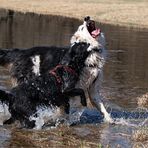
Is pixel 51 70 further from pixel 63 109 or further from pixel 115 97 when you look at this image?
pixel 115 97

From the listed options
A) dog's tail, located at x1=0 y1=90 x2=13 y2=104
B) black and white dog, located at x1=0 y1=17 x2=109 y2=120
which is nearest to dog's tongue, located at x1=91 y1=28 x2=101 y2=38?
black and white dog, located at x1=0 y1=17 x2=109 y2=120

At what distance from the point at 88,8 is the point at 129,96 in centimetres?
4120

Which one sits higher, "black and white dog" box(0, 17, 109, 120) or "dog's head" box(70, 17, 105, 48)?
"dog's head" box(70, 17, 105, 48)

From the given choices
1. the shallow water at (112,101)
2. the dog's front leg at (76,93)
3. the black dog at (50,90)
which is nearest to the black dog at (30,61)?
the black dog at (50,90)

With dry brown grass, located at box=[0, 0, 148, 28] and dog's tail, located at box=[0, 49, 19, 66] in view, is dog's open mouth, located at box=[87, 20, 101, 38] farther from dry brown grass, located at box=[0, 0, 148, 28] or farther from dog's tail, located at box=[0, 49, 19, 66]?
dry brown grass, located at box=[0, 0, 148, 28]

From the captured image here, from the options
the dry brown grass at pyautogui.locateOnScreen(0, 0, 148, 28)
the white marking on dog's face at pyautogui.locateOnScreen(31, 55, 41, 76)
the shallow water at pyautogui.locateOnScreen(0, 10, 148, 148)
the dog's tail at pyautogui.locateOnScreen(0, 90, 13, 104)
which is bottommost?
the dry brown grass at pyautogui.locateOnScreen(0, 0, 148, 28)

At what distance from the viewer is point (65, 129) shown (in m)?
8.32

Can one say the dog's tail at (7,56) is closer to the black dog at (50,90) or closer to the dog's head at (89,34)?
the black dog at (50,90)

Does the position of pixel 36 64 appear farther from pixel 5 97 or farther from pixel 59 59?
pixel 5 97

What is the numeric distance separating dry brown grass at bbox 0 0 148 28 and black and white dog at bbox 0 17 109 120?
33.1 m

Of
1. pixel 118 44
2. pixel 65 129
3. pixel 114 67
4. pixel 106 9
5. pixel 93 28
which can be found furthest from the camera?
pixel 106 9

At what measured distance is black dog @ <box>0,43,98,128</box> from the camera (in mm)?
8281

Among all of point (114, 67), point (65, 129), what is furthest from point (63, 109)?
point (114, 67)

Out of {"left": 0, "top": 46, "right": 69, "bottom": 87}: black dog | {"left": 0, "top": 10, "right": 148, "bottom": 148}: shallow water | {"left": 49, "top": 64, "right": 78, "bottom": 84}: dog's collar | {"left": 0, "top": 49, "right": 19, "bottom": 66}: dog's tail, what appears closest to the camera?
{"left": 0, "top": 10, "right": 148, "bottom": 148}: shallow water
